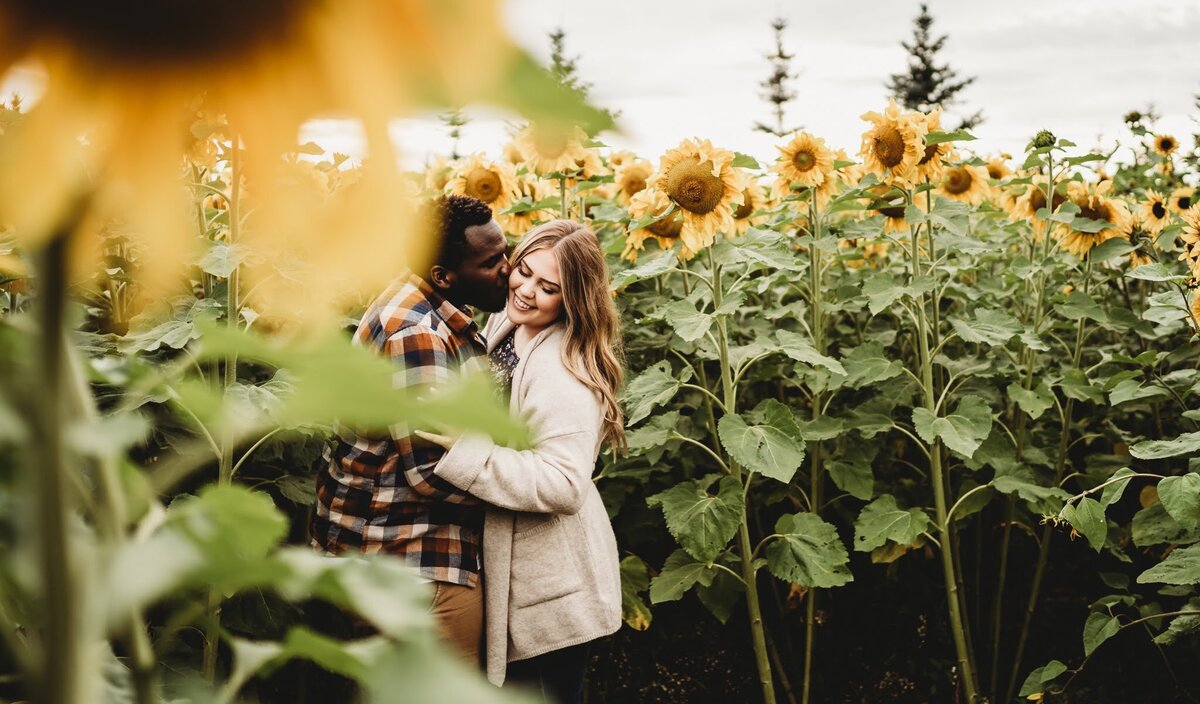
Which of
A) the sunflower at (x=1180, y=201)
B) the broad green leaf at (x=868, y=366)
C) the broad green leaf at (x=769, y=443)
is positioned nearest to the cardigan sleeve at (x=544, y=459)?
the broad green leaf at (x=769, y=443)

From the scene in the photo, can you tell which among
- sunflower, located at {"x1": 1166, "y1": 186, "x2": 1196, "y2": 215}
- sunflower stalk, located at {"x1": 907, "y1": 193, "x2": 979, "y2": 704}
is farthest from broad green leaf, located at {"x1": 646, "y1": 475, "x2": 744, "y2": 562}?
sunflower, located at {"x1": 1166, "y1": 186, "x2": 1196, "y2": 215}

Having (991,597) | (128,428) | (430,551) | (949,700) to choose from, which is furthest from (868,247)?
(128,428)

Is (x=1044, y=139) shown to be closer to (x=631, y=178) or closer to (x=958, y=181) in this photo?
(x=958, y=181)

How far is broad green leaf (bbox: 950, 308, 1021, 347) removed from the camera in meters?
2.63

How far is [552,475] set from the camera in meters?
2.03

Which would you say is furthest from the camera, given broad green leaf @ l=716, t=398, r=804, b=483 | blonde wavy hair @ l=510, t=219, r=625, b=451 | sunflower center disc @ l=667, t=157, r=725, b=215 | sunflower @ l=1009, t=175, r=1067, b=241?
sunflower @ l=1009, t=175, r=1067, b=241

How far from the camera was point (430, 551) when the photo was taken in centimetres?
200

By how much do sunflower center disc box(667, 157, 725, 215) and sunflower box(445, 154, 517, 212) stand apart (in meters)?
0.77

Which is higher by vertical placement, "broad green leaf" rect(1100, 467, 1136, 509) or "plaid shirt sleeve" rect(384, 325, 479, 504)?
"plaid shirt sleeve" rect(384, 325, 479, 504)

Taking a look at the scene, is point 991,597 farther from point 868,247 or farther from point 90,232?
point 90,232

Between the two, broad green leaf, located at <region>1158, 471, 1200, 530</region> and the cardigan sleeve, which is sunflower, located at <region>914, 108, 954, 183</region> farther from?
the cardigan sleeve

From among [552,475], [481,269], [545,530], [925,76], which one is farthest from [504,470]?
[925,76]

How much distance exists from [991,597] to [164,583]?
335cm

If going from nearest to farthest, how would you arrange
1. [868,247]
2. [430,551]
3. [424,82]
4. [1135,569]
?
[424,82] → [430,551] → [1135,569] → [868,247]
